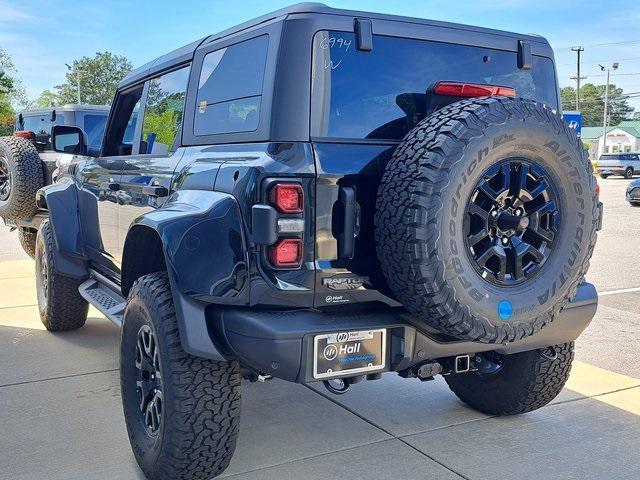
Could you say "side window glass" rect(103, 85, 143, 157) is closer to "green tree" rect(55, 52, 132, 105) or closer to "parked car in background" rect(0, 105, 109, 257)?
"parked car in background" rect(0, 105, 109, 257)

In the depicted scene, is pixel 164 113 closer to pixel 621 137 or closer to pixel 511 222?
pixel 511 222

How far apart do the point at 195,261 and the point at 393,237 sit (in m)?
0.78

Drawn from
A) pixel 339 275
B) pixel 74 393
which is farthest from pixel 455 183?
pixel 74 393

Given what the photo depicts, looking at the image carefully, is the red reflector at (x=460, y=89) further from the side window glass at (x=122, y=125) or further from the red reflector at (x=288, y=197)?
the side window glass at (x=122, y=125)

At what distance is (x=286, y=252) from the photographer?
8.40 feet

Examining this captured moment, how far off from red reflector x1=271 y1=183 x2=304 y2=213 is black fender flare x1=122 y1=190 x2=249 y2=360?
19 cm

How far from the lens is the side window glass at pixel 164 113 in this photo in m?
3.55

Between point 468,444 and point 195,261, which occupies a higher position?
point 195,261

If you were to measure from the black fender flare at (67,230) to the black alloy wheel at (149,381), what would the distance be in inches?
80.3

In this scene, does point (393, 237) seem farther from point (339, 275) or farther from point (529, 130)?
point (529, 130)

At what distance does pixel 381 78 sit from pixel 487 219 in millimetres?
778

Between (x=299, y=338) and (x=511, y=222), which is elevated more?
(x=511, y=222)

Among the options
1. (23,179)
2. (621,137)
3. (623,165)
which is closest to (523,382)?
(23,179)

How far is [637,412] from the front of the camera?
388cm
